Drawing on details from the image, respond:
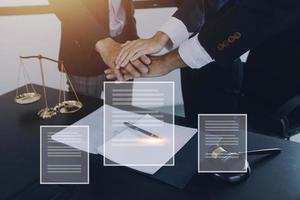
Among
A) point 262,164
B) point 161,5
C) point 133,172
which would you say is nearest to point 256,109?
point 262,164

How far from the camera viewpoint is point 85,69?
1.28 m

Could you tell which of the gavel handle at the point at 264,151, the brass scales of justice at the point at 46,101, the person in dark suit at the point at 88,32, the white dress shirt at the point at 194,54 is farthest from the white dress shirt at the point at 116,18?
the gavel handle at the point at 264,151

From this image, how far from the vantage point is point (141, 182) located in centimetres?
69

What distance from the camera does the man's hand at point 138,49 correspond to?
3.53 feet

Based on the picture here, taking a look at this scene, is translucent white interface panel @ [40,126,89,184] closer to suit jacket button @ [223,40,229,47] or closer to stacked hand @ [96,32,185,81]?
stacked hand @ [96,32,185,81]

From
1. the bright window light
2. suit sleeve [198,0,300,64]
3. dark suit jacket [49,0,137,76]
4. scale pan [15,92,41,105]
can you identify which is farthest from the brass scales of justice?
the bright window light

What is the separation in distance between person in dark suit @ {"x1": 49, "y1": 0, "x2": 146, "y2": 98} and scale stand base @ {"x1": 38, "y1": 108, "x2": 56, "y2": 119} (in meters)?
0.29

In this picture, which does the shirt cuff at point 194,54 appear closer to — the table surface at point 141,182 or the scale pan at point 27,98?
the table surface at point 141,182

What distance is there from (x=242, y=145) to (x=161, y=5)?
4.50ft

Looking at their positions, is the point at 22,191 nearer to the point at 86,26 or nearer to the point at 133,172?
the point at 133,172

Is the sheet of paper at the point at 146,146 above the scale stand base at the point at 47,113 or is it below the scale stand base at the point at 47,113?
below

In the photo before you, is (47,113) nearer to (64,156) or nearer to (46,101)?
(46,101)

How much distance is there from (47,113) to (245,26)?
568 mm

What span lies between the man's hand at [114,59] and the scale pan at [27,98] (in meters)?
0.25
